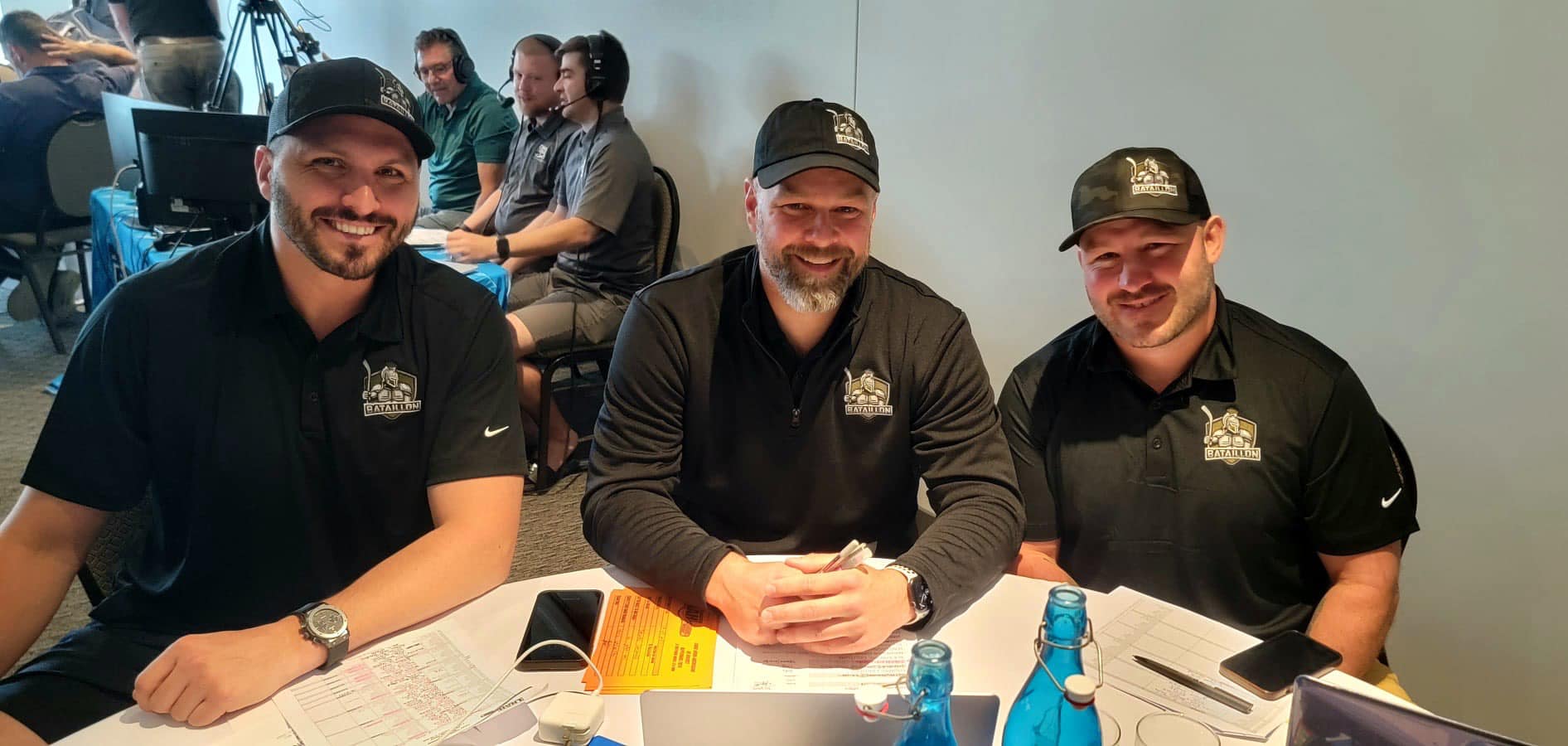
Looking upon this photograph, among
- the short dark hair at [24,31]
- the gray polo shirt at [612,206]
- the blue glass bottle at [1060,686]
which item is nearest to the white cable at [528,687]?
the blue glass bottle at [1060,686]

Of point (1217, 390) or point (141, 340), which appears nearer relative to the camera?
point (141, 340)

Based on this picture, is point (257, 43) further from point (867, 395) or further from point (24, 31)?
point (867, 395)

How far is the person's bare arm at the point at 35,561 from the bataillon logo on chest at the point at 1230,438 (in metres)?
1.68

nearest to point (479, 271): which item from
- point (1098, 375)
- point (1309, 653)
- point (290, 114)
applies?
point (290, 114)

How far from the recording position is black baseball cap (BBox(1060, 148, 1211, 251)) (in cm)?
→ 144

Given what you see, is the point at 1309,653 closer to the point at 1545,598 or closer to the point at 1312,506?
the point at 1312,506

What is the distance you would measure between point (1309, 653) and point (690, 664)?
0.76 metres

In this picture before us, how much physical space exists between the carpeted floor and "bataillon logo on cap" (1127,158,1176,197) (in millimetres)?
1813

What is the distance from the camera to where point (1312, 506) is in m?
1.43

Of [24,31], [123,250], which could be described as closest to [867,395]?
[123,250]

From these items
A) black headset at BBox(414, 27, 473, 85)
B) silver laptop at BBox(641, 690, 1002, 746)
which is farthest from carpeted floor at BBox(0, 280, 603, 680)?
black headset at BBox(414, 27, 473, 85)

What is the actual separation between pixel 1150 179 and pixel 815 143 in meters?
0.54

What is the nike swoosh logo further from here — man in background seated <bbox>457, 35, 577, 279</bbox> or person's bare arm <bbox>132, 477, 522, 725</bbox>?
man in background seated <bbox>457, 35, 577, 279</bbox>

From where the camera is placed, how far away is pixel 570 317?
10.9 feet
